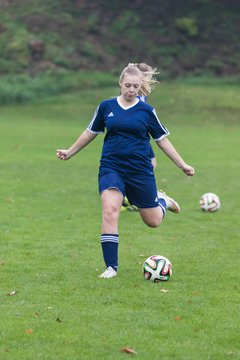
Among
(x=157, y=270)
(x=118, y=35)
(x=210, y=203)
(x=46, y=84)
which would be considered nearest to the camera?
(x=157, y=270)

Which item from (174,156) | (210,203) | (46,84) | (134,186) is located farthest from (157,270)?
(46,84)

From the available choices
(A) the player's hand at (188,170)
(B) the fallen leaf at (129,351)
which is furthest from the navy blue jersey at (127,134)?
(B) the fallen leaf at (129,351)

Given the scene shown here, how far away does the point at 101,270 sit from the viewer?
29.8 feet

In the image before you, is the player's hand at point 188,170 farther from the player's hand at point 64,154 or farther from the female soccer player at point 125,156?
the player's hand at point 64,154

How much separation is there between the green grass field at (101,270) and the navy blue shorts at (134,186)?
77 cm

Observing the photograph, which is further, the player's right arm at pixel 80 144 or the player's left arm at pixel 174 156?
the player's right arm at pixel 80 144

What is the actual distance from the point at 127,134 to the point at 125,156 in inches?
9.1

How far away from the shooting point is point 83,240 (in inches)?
432

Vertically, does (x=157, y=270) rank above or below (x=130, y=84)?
below

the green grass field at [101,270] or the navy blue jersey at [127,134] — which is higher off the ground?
the navy blue jersey at [127,134]

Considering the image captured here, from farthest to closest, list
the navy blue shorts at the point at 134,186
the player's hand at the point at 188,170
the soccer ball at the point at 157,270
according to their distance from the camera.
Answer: the player's hand at the point at 188,170 → the navy blue shorts at the point at 134,186 → the soccer ball at the point at 157,270

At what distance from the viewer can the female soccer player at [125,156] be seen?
8688 mm

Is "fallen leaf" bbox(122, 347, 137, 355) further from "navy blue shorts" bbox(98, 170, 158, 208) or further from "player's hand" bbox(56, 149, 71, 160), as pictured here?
"player's hand" bbox(56, 149, 71, 160)

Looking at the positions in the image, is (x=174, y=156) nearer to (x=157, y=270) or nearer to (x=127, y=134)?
(x=127, y=134)
